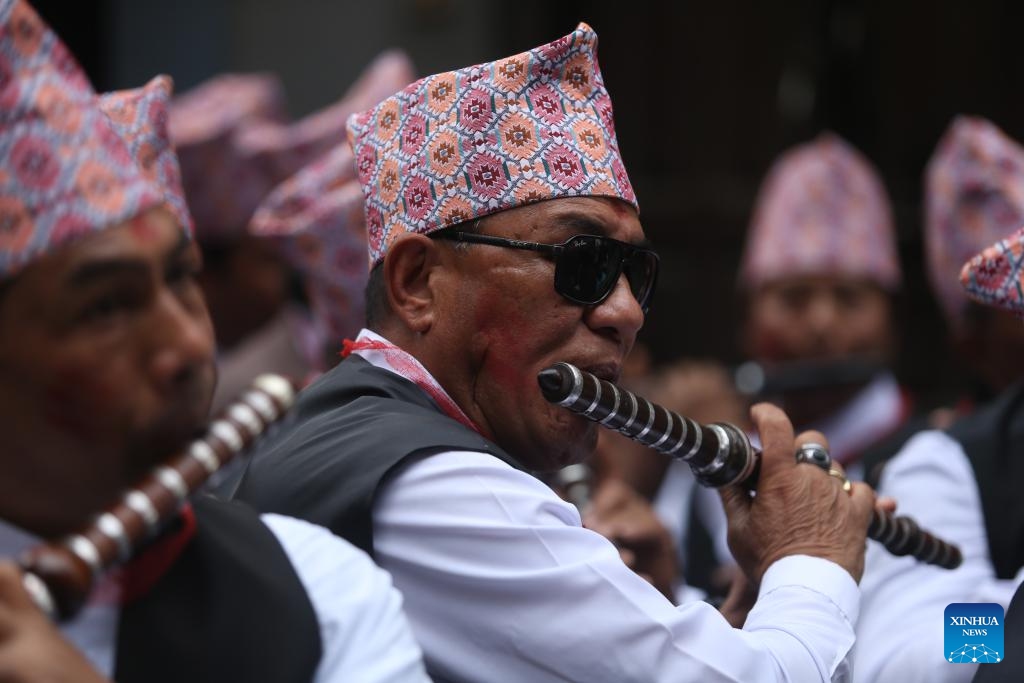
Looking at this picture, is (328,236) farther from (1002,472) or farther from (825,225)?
(825,225)

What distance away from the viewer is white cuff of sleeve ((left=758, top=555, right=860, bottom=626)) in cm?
294

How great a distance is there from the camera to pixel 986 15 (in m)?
8.89

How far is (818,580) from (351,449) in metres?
0.96

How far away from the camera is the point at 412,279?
10.7ft

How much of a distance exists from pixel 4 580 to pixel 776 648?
4.84 feet

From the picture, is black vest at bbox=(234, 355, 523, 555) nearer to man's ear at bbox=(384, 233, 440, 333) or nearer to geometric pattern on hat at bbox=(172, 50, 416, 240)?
man's ear at bbox=(384, 233, 440, 333)

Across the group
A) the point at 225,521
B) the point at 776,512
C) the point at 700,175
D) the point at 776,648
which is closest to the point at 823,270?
the point at 700,175

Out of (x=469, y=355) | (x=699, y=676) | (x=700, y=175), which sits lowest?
(x=700, y=175)

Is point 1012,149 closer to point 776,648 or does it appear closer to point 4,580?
point 776,648

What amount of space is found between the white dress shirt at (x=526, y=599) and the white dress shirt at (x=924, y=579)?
0.90 m

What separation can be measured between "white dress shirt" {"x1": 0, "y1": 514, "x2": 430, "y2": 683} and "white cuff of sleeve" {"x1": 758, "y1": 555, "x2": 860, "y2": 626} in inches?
38.7

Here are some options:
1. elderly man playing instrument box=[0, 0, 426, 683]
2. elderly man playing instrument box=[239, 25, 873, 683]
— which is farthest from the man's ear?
elderly man playing instrument box=[0, 0, 426, 683]

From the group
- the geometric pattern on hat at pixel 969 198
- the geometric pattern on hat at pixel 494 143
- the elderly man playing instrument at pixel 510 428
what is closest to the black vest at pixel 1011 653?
the elderly man playing instrument at pixel 510 428

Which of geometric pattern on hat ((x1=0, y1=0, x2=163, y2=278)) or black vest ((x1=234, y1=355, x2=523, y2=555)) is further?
black vest ((x1=234, y1=355, x2=523, y2=555))
